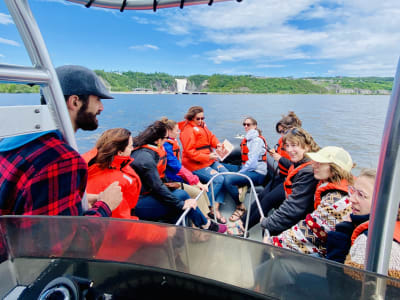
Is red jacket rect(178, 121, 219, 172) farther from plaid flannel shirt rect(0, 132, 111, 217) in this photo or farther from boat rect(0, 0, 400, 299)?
boat rect(0, 0, 400, 299)

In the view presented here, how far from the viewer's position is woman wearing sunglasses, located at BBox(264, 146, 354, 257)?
1477 millimetres

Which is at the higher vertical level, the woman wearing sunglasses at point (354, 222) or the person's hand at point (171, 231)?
the person's hand at point (171, 231)

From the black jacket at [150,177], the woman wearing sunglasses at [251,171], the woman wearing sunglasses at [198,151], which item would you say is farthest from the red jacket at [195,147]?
the black jacket at [150,177]

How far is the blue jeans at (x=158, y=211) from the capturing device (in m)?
2.18

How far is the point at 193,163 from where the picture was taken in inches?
135

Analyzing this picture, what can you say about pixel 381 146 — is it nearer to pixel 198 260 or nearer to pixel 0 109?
pixel 198 260

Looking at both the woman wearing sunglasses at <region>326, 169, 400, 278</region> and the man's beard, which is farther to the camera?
the woman wearing sunglasses at <region>326, 169, 400, 278</region>

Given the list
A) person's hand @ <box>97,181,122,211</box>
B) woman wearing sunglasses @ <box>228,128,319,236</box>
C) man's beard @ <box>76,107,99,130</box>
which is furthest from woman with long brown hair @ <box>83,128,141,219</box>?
woman wearing sunglasses @ <box>228,128,319,236</box>

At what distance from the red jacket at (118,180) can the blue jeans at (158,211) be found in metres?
0.31

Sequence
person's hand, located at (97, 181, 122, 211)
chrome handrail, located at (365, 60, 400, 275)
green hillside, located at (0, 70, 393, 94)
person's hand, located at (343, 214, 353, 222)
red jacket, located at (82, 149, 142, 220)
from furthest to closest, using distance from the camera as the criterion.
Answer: green hillside, located at (0, 70, 393, 94) < red jacket, located at (82, 149, 142, 220) < person's hand, located at (343, 214, 353, 222) < person's hand, located at (97, 181, 122, 211) < chrome handrail, located at (365, 60, 400, 275)

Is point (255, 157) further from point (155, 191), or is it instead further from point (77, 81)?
point (77, 81)

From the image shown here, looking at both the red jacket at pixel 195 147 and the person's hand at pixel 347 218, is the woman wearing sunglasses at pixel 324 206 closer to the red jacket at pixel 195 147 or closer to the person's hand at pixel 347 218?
the person's hand at pixel 347 218

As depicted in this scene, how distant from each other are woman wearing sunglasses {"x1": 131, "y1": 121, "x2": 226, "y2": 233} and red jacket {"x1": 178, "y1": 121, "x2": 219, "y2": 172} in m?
0.97

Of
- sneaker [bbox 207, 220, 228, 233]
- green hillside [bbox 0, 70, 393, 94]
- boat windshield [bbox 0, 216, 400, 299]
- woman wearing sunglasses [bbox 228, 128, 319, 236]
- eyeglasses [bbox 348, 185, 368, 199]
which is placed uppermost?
green hillside [bbox 0, 70, 393, 94]
